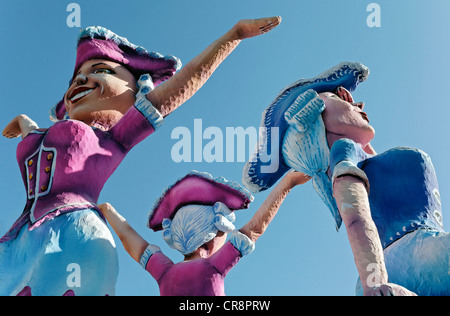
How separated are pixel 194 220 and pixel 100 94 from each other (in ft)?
2.92

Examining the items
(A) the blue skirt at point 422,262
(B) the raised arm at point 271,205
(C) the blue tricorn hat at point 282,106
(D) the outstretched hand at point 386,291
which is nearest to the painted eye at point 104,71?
(C) the blue tricorn hat at point 282,106

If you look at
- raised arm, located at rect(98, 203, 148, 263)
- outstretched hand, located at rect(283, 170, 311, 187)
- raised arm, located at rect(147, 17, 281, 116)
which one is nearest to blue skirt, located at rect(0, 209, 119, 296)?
raised arm, located at rect(98, 203, 148, 263)

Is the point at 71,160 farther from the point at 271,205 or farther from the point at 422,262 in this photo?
the point at 422,262

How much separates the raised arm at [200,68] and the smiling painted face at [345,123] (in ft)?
1.80

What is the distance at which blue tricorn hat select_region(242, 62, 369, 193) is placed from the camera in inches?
127

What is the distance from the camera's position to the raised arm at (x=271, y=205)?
3.23 m

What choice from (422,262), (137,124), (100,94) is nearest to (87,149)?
(137,124)

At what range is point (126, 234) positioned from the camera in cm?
320

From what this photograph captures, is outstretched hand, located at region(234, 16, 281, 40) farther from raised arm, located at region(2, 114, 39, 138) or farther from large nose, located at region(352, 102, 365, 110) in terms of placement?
raised arm, located at region(2, 114, 39, 138)

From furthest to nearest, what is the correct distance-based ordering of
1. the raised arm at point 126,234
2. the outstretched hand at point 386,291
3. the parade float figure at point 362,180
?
1. the raised arm at point 126,234
2. the parade float figure at point 362,180
3. the outstretched hand at point 386,291

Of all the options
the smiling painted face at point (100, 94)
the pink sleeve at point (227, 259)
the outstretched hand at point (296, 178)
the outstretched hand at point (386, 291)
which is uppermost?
the smiling painted face at point (100, 94)

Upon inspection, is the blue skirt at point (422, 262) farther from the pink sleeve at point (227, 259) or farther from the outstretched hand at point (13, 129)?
the outstretched hand at point (13, 129)

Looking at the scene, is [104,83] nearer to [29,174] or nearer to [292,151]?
[29,174]
